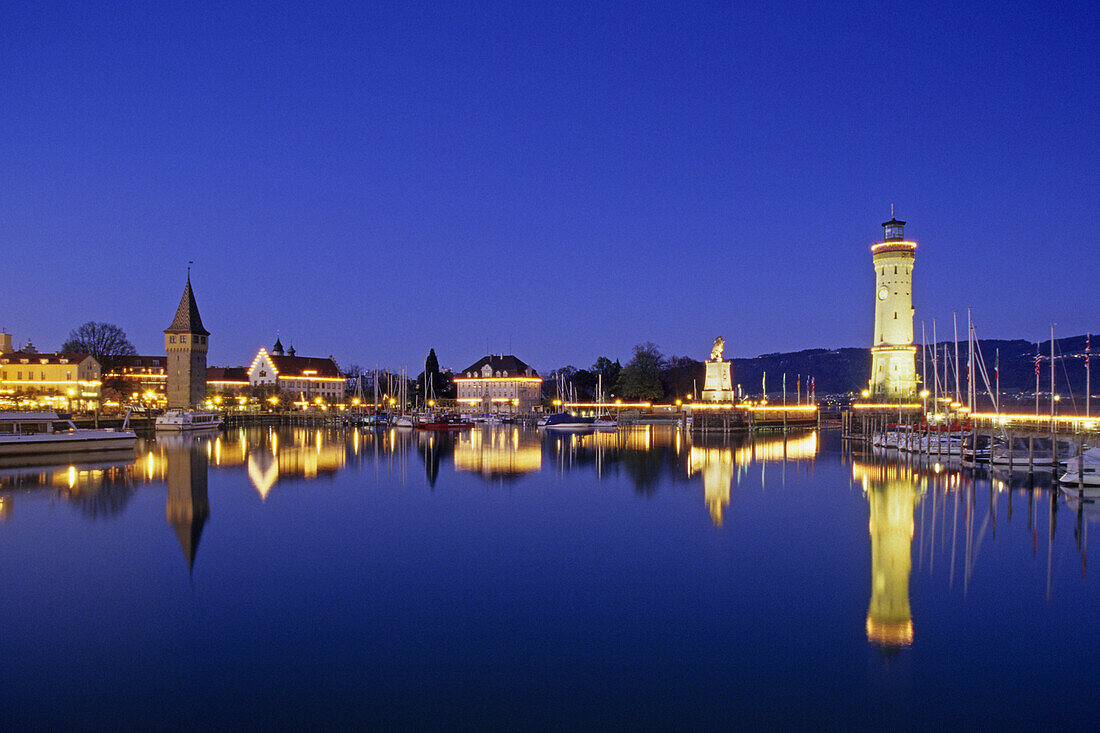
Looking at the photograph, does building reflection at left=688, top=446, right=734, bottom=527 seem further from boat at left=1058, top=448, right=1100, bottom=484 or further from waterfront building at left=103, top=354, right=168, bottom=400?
waterfront building at left=103, top=354, right=168, bottom=400

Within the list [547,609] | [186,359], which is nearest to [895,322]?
[547,609]

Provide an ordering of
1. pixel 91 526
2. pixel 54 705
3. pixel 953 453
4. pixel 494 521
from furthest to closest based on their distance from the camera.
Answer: pixel 953 453 → pixel 494 521 → pixel 91 526 → pixel 54 705

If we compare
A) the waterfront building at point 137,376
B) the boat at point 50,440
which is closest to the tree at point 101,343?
the waterfront building at point 137,376

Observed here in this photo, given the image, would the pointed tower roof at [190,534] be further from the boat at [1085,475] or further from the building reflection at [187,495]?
the boat at [1085,475]

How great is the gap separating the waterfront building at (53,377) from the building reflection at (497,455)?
143ft

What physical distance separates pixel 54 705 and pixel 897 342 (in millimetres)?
64204

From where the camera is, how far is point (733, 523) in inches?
805

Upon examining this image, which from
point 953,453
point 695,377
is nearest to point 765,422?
point 695,377

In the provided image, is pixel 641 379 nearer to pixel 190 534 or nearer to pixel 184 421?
pixel 184 421

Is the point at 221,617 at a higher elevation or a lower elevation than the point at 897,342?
lower

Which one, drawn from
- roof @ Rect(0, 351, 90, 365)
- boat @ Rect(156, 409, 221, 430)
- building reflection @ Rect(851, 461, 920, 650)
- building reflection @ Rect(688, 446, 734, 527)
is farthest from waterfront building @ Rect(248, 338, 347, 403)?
building reflection @ Rect(851, 461, 920, 650)

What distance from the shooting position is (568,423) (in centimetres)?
6994

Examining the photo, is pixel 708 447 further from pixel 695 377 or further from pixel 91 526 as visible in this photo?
pixel 695 377

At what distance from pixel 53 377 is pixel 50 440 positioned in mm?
45990
